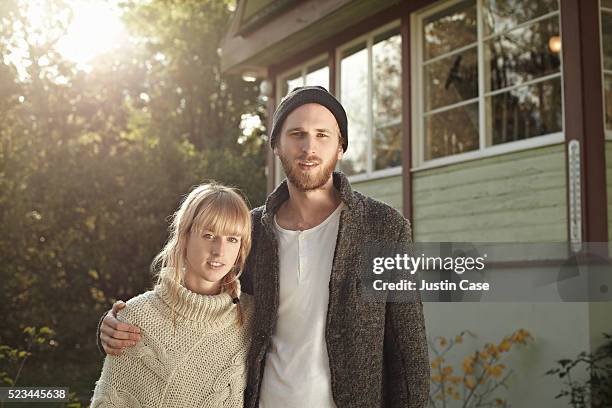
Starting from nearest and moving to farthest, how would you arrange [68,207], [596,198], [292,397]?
[292,397] → [596,198] → [68,207]

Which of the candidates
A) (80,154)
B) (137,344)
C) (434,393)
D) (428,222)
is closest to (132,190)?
(80,154)

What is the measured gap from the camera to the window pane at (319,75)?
9422mm

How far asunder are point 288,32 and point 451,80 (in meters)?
1.92

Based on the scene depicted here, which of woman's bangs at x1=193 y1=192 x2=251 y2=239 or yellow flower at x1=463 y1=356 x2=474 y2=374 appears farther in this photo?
yellow flower at x1=463 y1=356 x2=474 y2=374

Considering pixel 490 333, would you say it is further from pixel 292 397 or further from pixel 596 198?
pixel 292 397

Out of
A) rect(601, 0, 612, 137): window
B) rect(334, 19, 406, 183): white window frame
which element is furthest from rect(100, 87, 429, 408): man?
rect(334, 19, 406, 183): white window frame

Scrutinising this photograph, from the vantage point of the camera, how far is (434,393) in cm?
661

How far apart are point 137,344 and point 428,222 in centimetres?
515

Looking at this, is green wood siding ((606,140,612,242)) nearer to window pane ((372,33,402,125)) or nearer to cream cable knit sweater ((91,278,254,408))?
window pane ((372,33,402,125))

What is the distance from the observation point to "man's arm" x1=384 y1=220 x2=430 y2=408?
2629 millimetres

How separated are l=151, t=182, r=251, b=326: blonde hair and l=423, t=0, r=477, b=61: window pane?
5.07 meters

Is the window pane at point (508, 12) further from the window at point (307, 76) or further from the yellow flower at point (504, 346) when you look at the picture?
the yellow flower at point (504, 346)

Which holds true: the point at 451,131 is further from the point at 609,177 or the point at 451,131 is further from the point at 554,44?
the point at 609,177

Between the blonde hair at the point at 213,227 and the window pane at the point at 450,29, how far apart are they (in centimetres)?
507
